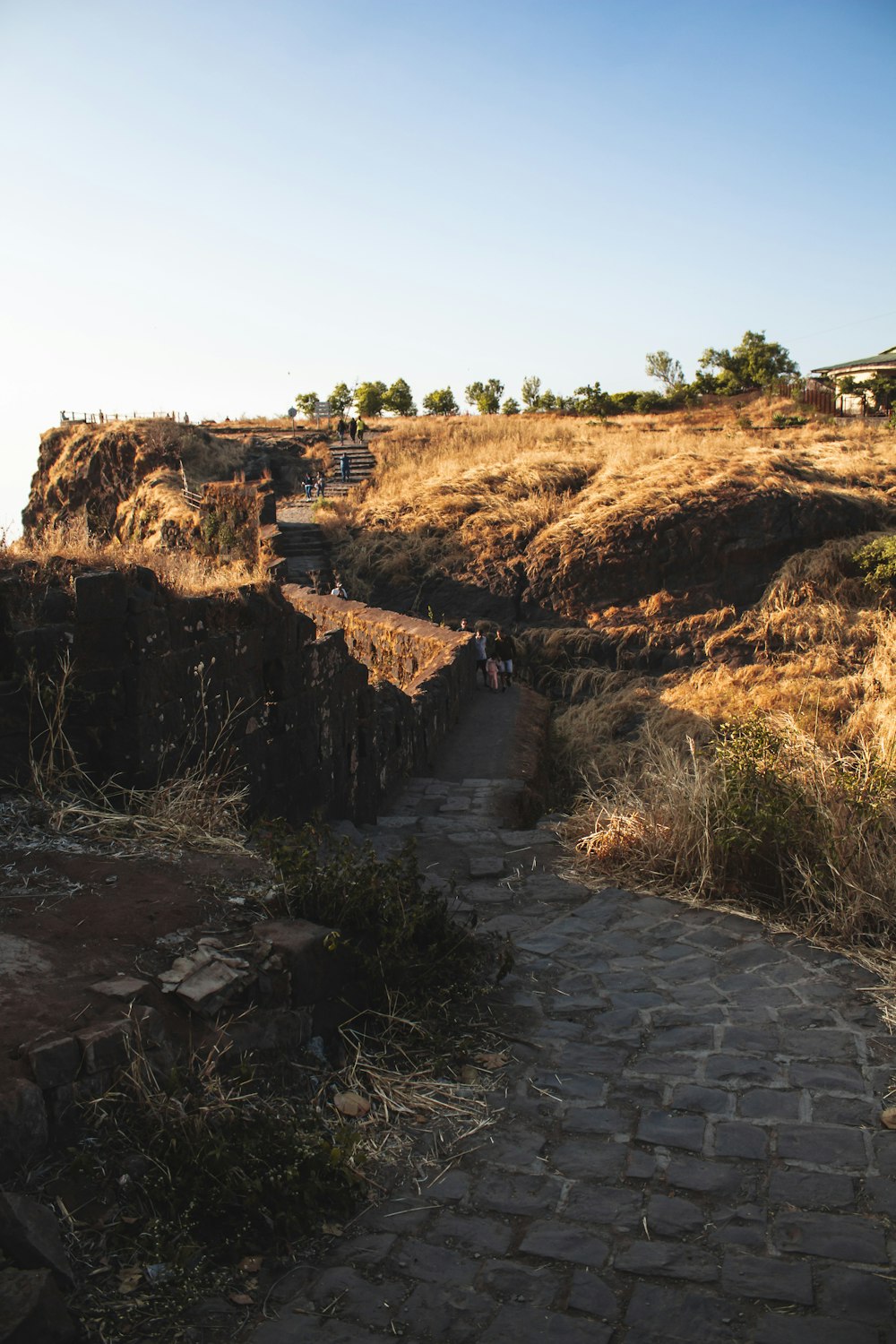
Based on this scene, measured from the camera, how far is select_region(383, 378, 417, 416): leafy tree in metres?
52.0

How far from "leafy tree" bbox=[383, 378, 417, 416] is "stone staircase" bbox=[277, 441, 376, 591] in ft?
62.8

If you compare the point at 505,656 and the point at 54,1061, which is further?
the point at 505,656

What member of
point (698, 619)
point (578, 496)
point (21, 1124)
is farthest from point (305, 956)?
point (578, 496)

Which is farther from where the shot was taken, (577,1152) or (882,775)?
(882,775)

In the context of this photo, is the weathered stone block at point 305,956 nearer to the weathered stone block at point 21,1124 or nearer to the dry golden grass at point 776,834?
the weathered stone block at point 21,1124

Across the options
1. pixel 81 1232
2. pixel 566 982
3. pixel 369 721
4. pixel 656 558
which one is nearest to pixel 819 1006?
pixel 566 982

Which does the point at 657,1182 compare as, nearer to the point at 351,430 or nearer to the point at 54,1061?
the point at 54,1061

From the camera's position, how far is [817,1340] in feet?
9.52

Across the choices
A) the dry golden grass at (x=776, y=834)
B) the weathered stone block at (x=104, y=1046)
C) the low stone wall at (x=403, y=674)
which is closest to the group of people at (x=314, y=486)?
the low stone wall at (x=403, y=674)

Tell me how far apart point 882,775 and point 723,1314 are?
404 cm

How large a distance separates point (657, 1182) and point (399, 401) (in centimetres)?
5076

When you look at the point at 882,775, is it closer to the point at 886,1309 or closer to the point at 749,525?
the point at 886,1309

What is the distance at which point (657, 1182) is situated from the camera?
3.70 metres

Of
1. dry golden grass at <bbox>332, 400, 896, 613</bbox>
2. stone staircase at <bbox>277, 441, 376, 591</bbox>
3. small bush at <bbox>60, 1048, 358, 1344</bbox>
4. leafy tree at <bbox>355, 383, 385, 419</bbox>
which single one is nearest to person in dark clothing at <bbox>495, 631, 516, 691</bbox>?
dry golden grass at <bbox>332, 400, 896, 613</bbox>
